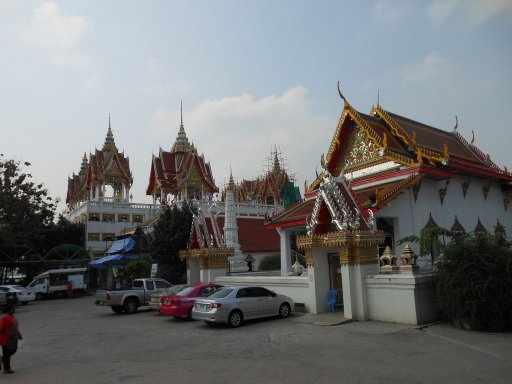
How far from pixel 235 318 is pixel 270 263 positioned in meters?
21.2

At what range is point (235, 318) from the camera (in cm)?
1305

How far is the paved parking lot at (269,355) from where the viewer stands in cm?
739

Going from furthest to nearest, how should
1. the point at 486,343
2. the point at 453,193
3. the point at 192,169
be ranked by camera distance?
the point at 192,169 → the point at 453,193 → the point at 486,343

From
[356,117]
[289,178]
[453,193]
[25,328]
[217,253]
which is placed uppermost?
[289,178]

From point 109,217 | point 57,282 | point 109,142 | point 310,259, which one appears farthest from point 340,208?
point 109,142

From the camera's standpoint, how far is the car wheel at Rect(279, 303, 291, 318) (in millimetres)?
14359

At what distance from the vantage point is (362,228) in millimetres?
13711

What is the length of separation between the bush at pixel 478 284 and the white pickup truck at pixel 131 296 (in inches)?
475

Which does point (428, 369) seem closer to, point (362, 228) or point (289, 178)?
point (362, 228)

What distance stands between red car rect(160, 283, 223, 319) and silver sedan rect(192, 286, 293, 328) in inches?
56.3

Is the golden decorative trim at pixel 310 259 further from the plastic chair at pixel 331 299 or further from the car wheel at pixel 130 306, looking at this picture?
the car wheel at pixel 130 306

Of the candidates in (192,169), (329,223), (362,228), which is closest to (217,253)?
(329,223)

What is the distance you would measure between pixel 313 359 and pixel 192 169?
42.2 metres

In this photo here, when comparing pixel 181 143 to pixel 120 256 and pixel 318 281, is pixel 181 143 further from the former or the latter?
pixel 318 281
